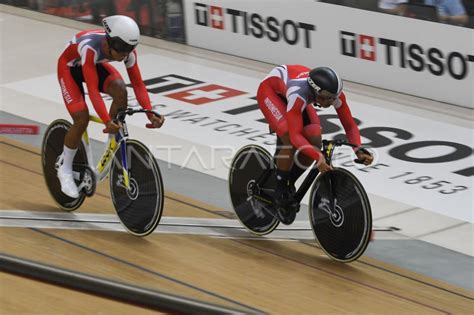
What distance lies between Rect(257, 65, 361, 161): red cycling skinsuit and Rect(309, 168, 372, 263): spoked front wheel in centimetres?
25

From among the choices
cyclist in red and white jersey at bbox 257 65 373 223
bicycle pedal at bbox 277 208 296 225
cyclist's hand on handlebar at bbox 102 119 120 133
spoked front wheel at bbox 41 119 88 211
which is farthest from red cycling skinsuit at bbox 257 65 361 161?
spoked front wheel at bbox 41 119 88 211

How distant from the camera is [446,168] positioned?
8.21 m

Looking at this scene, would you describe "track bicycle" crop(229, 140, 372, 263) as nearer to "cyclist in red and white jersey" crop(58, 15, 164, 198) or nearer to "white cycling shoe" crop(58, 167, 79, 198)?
"cyclist in red and white jersey" crop(58, 15, 164, 198)

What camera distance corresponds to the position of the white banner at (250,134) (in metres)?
7.86

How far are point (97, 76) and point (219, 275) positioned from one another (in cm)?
153

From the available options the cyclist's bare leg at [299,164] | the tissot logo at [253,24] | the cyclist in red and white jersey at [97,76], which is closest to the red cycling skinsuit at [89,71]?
the cyclist in red and white jersey at [97,76]

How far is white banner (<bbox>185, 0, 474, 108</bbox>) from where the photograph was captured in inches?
382

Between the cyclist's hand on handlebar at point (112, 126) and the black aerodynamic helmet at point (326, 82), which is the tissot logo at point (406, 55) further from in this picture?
the cyclist's hand on handlebar at point (112, 126)

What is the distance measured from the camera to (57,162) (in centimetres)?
675

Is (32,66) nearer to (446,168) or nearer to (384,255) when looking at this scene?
(446,168)

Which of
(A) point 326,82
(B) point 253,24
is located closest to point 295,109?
(A) point 326,82

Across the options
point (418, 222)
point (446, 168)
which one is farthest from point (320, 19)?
point (418, 222)

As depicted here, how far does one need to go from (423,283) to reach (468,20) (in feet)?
14.4

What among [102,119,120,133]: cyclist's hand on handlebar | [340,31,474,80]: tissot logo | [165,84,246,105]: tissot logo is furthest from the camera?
[165,84,246,105]: tissot logo
